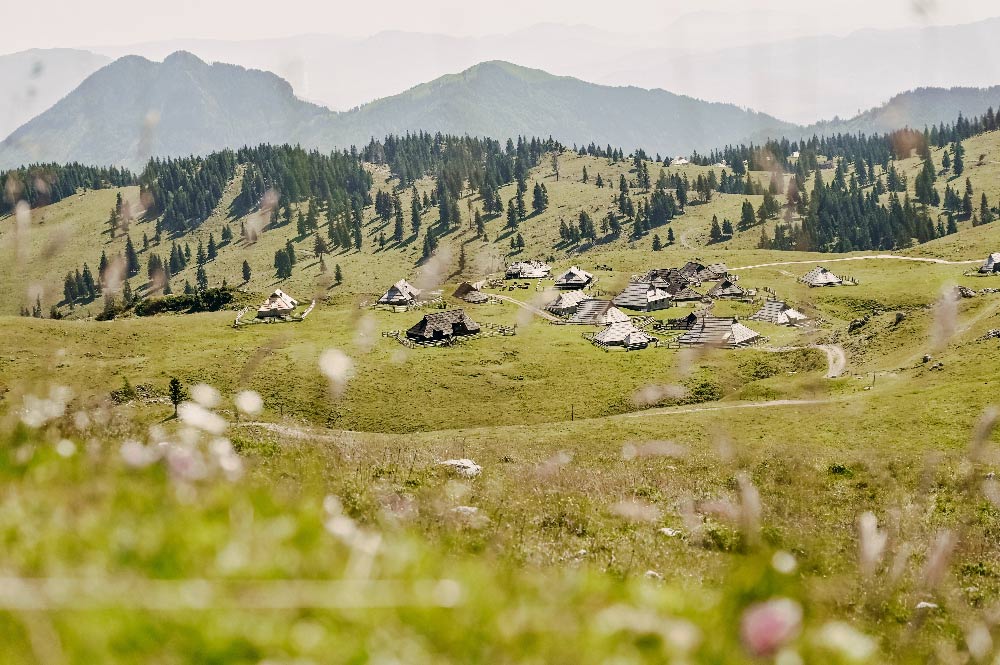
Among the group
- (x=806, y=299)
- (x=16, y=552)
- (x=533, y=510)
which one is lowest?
(x=806, y=299)

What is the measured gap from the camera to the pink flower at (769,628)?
2910 millimetres

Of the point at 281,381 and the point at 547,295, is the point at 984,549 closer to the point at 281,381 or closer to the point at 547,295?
the point at 281,381

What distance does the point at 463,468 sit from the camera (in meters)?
20.5

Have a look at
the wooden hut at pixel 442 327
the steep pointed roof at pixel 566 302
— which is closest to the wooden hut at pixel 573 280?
the steep pointed roof at pixel 566 302

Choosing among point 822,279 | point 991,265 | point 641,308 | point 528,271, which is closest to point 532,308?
point 641,308

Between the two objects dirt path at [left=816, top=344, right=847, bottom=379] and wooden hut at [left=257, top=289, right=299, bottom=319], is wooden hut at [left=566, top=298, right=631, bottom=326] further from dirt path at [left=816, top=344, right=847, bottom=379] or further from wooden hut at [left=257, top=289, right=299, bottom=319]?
wooden hut at [left=257, top=289, right=299, bottom=319]

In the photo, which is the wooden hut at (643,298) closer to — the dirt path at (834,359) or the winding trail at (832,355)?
the winding trail at (832,355)

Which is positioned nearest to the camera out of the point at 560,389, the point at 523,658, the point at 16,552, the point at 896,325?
the point at 523,658

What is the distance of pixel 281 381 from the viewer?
7450 cm

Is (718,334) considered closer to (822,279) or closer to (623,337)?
(623,337)

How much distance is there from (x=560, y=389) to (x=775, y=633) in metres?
71.5

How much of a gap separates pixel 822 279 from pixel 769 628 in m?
147

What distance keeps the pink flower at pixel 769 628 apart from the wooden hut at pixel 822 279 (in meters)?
145

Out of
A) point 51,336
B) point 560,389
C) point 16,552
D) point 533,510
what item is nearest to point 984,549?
point 533,510
